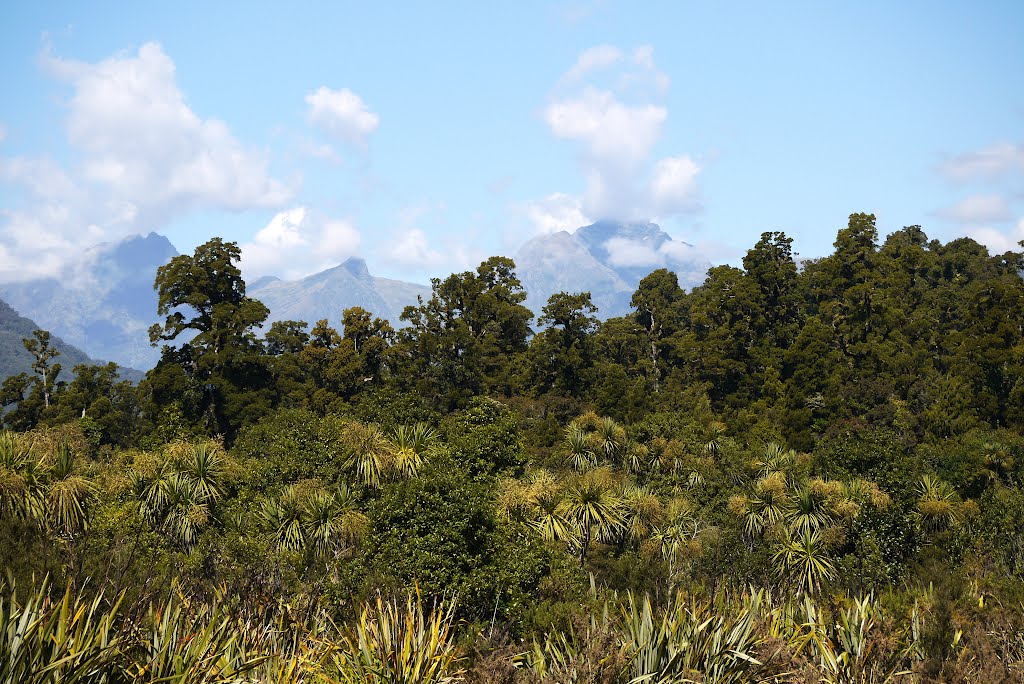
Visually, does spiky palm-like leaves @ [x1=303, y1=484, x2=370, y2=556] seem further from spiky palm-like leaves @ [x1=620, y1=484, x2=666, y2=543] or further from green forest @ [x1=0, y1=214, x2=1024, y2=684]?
spiky palm-like leaves @ [x1=620, y1=484, x2=666, y2=543]

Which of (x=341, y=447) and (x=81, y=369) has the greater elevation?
(x=81, y=369)

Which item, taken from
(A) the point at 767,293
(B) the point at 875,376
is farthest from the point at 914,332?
(A) the point at 767,293

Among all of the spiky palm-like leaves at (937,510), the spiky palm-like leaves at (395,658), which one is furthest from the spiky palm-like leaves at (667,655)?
the spiky palm-like leaves at (937,510)

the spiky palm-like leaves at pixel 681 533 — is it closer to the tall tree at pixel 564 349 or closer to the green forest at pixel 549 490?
the green forest at pixel 549 490

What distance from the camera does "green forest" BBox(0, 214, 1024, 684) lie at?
8070 millimetres

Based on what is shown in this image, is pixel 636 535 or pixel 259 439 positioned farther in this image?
pixel 259 439

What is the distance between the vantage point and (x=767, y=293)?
57406 mm

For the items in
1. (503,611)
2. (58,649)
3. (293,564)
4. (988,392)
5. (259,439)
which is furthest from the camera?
(988,392)

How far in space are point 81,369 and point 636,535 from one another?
37.2 m

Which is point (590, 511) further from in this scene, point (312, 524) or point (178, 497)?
point (178, 497)

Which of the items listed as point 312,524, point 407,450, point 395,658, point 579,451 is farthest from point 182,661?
point 579,451

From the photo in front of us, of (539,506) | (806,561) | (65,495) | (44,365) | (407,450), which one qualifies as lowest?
(806,561)

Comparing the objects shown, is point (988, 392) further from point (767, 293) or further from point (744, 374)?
point (767, 293)

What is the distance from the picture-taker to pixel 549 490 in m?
21.0
